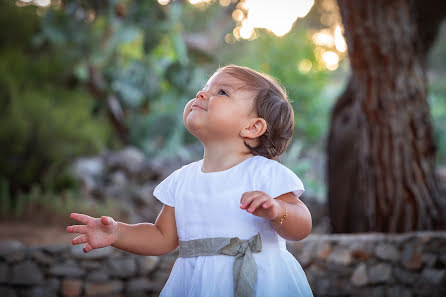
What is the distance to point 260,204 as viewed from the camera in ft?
4.64

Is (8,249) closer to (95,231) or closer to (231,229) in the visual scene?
(95,231)

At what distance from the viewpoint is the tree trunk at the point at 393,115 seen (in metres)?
3.67

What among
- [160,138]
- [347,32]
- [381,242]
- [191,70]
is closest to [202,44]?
[191,70]

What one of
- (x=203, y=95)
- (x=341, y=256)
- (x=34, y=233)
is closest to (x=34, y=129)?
(x=34, y=233)

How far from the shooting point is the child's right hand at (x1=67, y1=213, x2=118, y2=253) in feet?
5.34

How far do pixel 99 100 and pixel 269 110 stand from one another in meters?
7.94

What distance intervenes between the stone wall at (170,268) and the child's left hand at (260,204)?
2.13m

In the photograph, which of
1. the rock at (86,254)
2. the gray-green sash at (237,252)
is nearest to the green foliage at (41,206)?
the rock at (86,254)

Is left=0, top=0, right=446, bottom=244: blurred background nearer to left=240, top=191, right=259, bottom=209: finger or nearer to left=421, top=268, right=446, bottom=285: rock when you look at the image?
left=421, top=268, right=446, bottom=285: rock

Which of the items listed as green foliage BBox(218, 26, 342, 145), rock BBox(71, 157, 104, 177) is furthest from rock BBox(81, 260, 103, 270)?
green foliage BBox(218, 26, 342, 145)

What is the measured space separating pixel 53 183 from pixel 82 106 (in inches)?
62.7

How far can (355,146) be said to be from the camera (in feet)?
15.9

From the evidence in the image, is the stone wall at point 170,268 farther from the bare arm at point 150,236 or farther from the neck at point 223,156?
the neck at point 223,156

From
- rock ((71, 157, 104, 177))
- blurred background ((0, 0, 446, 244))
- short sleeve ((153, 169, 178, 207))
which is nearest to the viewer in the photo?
short sleeve ((153, 169, 178, 207))
